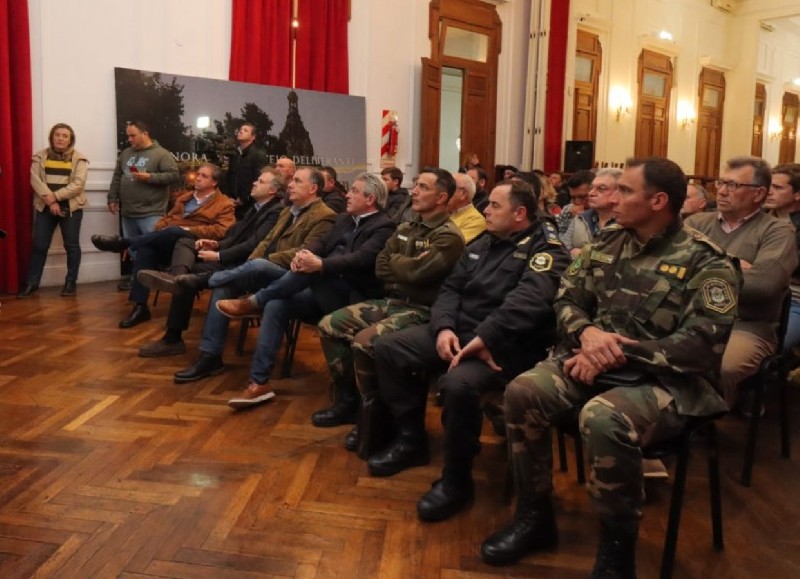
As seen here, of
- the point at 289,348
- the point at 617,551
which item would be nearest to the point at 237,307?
the point at 289,348

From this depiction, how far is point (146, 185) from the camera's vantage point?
234 inches

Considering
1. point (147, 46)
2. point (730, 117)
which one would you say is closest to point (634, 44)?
point (730, 117)

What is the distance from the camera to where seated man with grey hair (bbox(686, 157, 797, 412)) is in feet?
8.13

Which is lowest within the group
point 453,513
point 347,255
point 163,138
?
point 453,513

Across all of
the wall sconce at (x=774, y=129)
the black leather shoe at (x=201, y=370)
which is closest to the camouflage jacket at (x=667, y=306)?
the black leather shoe at (x=201, y=370)

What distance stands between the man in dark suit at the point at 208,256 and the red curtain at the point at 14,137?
2294 mm

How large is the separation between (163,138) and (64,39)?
1093 millimetres

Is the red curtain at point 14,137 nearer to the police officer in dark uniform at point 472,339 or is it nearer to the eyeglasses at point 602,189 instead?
the police officer in dark uniform at point 472,339

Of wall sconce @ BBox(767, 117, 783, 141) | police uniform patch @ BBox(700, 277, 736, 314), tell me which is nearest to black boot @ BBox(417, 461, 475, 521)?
police uniform patch @ BBox(700, 277, 736, 314)

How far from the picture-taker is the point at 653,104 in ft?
38.2

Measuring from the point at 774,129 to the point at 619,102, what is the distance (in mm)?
5434

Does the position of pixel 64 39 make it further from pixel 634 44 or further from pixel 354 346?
pixel 634 44

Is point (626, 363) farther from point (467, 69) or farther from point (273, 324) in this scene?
point (467, 69)

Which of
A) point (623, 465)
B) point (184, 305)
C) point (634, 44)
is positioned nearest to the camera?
point (623, 465)
